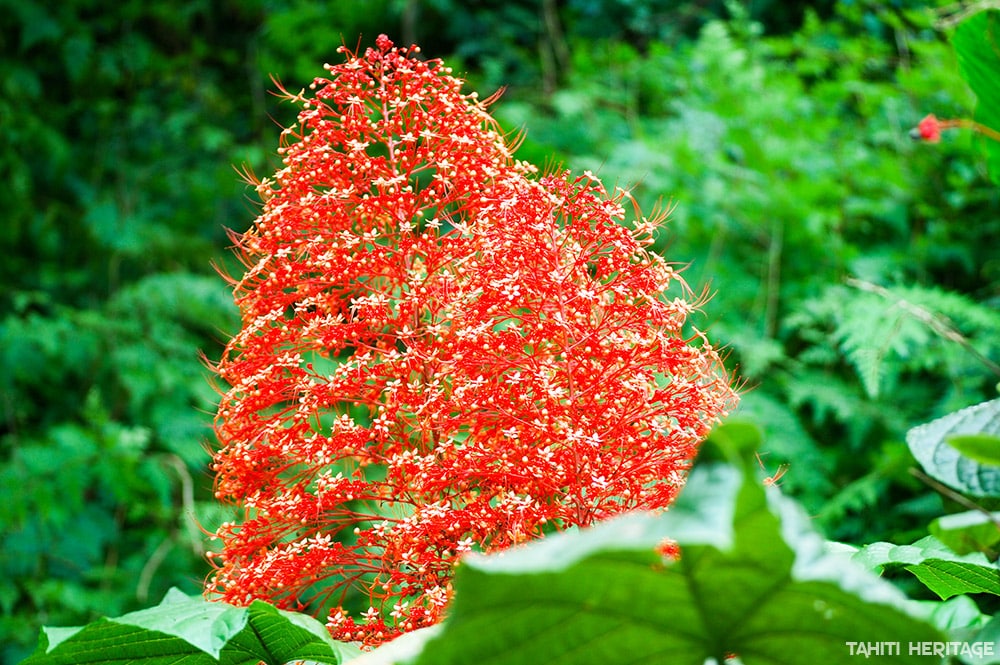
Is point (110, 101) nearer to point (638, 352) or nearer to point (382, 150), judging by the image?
point (382, 150)

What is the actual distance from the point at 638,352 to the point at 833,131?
2.93 meters

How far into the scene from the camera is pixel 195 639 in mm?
654

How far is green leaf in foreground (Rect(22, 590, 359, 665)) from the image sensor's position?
0.68m

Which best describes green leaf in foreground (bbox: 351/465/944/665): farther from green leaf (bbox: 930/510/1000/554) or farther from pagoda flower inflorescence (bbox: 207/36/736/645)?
pagoda flower inflorescence (bbox: 207/36/736/645)

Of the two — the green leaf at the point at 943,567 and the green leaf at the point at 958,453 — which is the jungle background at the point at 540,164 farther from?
the green leaf at the point at 958,453

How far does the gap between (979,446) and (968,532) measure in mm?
71

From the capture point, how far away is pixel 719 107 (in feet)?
10.8

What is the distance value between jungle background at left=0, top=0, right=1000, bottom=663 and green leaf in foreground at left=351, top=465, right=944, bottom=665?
5.47ft

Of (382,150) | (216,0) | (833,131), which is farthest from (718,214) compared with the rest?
(216,0)

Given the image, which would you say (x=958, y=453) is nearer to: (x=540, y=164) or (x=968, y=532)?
(x=968, y=532)

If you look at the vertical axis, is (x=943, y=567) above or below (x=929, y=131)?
below

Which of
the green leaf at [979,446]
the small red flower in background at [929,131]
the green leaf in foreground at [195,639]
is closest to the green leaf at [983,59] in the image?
the small red flower in background at [929,131]

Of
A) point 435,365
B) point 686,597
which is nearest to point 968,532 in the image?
point 686,597

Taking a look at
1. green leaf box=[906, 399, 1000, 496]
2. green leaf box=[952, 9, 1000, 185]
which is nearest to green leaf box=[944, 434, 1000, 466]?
green leaf box=[906, 399, 1000, 496]
